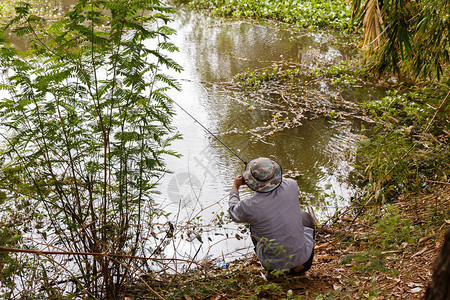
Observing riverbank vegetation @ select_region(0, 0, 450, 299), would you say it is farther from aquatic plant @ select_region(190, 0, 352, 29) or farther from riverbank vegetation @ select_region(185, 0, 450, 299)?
aquatic plant @ select_region(190, 0, 352, 29)

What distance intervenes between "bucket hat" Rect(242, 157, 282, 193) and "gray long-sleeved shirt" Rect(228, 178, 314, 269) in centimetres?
7

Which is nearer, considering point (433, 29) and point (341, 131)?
point (433, 29)

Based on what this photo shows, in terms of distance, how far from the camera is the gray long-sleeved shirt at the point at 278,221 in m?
3.00

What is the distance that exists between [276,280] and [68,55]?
2252 millimetres

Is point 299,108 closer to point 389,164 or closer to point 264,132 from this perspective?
point 264,132

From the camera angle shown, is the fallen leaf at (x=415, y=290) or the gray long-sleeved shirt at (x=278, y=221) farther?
the gray long-sleeved shirt at (x=278, y=221)

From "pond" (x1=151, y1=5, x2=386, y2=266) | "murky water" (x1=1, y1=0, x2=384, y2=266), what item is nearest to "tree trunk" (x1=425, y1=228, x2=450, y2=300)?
"murky water" (x1=1, y1=0, x2=384, y2=266)

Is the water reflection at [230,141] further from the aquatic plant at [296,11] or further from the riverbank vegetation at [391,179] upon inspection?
the aquatic plant at [296,11]

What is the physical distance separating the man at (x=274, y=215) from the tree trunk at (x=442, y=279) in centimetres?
174

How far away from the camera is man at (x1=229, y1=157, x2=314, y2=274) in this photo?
2981mm

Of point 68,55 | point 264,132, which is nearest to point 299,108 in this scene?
point 264,132

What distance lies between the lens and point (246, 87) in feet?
24.5

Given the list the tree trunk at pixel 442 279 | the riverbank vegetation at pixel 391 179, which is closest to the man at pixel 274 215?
the riverbank vegetation at pixel 391 179

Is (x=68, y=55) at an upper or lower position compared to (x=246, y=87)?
upper
